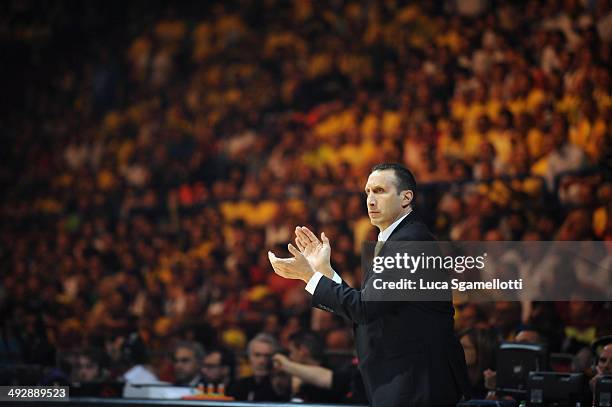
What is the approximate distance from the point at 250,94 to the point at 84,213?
237cm

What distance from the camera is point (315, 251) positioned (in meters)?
4.08

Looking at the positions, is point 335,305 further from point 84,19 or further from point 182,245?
point 84,19

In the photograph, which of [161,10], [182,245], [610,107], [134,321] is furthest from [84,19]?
[610,107]

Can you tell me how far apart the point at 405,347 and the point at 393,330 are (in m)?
0.08

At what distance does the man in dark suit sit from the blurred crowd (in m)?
1.65

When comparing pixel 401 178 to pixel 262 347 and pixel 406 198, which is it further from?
pixel 262 347

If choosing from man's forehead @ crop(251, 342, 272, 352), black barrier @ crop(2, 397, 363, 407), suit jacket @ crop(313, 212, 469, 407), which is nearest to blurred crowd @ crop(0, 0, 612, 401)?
man's forehead @ crop(251, 342, 272, 352)

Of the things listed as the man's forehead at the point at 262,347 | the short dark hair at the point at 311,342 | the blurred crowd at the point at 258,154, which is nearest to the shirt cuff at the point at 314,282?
the blurred crowd at the point at 258,154

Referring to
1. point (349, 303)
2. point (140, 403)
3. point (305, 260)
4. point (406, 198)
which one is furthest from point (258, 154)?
point (349, 303)

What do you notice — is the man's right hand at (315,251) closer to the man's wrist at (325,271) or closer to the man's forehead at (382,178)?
the man's wrist at (325,271)

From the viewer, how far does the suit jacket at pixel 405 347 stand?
3.95m

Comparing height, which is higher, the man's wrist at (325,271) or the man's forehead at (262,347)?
the man's wrist at (325,271)

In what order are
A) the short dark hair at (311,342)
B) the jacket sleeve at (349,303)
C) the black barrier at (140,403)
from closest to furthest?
the jacket sleeve at (349,303) → the black barrier at (140,403) → the short dark hair at (311,342)

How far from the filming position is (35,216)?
12.2m
